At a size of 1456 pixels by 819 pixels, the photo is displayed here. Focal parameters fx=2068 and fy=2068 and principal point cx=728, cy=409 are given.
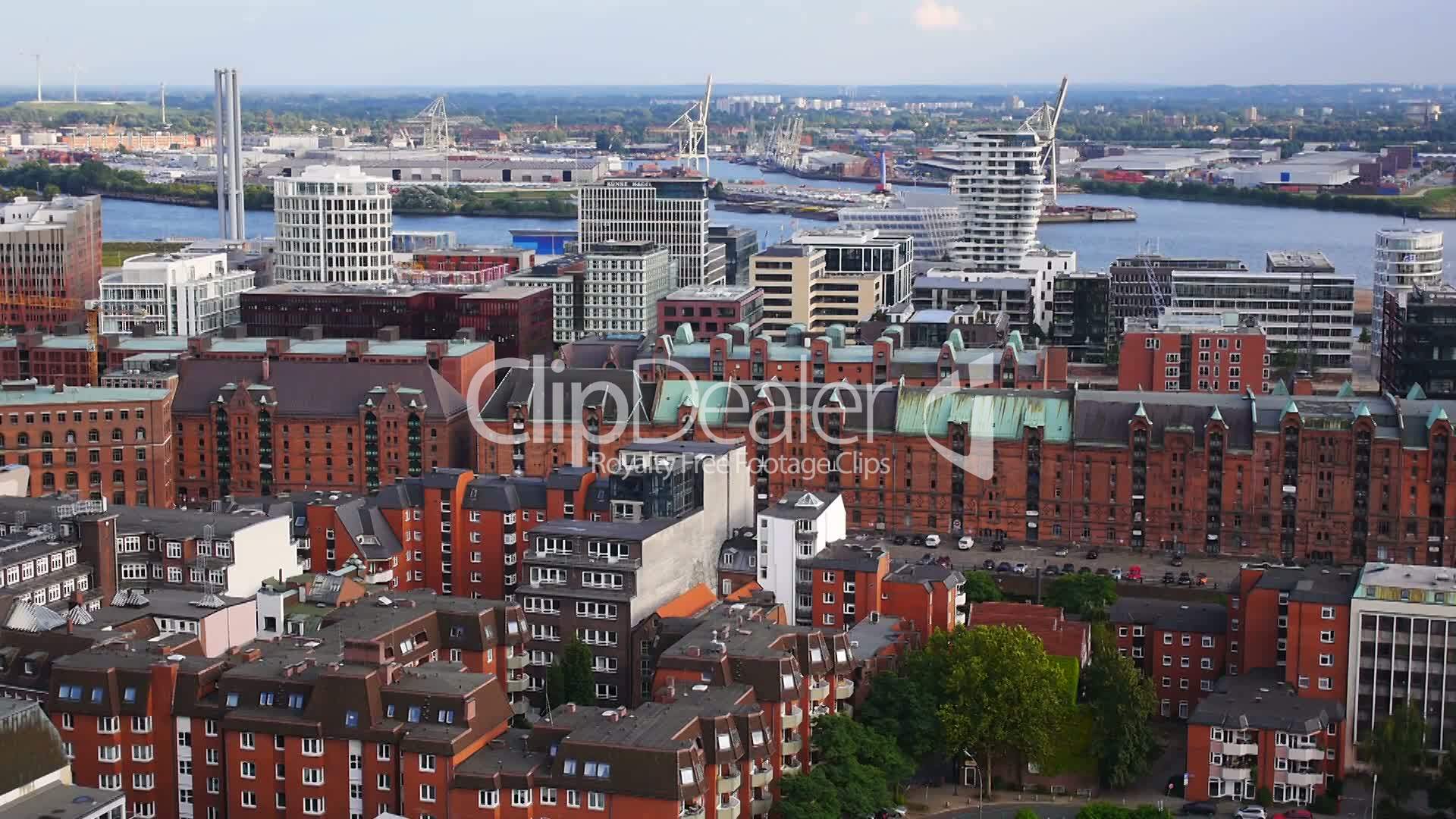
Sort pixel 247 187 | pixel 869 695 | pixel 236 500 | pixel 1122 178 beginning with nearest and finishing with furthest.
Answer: pixel 869 695 < pixel 236 500 < pixel 247 187 < pixel 1122 178

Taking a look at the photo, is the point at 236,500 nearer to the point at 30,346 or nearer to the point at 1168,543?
the point at 30,346

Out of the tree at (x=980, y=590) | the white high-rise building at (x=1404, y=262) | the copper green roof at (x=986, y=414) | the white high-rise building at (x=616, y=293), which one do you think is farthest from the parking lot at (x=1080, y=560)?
the white high-rise building at (x=1404, y=262)

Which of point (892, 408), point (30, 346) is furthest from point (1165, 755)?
point (30, 346)

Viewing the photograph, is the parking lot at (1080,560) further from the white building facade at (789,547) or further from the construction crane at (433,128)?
the construction crane at (433,128)

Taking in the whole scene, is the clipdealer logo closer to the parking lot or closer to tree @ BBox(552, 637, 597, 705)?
Result: the parking lot

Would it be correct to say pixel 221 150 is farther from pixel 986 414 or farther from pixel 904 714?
pixel 904 714

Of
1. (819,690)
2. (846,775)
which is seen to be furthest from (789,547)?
(846,775)
